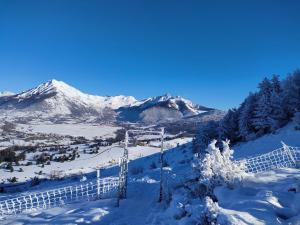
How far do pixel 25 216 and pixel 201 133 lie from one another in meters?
28.1

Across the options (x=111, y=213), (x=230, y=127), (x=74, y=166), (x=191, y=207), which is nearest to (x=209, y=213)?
(x=191, y=207)

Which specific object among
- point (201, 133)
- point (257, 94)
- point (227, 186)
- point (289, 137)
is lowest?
point (227, 186)

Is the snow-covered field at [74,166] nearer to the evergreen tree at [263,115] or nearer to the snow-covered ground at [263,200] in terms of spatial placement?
the evergreen tree at [263,115]

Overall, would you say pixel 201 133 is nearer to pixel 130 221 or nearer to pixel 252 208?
pixel 130 221

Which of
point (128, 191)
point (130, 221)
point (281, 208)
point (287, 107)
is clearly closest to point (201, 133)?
point (287, 107)

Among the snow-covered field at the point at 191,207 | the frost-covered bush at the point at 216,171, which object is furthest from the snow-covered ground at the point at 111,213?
the frost-covered bush at the point at 216,171

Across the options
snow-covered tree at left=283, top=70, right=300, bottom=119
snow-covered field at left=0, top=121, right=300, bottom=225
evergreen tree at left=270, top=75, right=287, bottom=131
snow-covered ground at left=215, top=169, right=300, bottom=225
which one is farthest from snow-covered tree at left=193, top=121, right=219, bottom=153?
snow-covered ground at left=215, top=169, right=300, bottom=225

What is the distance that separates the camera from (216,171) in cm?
1354

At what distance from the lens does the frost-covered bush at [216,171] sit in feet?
43.4

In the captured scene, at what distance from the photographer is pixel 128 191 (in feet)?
65.4

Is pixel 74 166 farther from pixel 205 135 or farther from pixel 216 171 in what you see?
pixel 216 171

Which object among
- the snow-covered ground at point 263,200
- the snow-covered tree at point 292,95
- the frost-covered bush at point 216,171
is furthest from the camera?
the snow-covered tree at point 292,95

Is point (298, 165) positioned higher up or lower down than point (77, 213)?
higher up

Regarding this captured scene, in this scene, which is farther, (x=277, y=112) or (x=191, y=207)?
(x=277, y=112)
